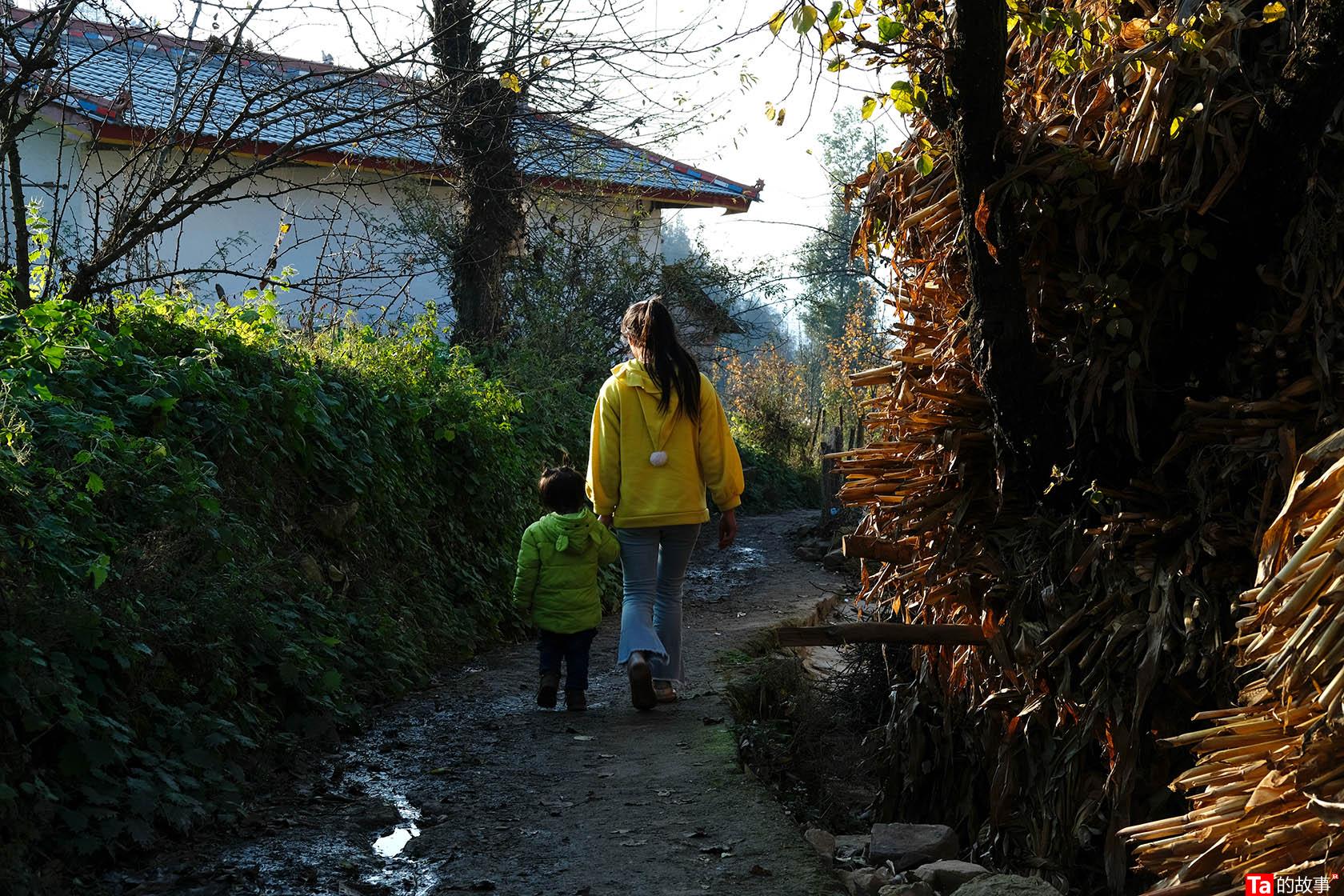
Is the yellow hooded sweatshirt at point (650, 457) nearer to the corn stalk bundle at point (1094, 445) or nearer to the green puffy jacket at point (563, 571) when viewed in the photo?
the green puffy jacket at point (563, 571)

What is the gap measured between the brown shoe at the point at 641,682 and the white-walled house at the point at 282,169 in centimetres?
284

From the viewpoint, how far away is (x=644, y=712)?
233 inches

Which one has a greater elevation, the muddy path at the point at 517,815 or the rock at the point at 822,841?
the muddy path at the point at 517,815

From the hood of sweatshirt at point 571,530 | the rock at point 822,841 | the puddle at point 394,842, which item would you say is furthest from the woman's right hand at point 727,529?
the puddle at point 394,842

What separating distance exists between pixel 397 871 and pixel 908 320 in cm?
300

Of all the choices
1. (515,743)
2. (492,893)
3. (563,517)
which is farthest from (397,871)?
(563,517)

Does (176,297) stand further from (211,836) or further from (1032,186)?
(1032,186)

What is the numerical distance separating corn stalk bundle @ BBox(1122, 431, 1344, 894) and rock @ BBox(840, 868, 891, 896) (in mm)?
900

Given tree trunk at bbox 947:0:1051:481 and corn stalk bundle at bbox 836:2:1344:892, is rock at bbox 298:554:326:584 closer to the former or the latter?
corn stalk bundle at bbox 836:2:1344:892

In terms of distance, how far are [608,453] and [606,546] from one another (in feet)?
1.86

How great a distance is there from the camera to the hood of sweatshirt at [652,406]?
19.5 feet

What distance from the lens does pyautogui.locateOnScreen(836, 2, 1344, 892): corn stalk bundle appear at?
3730mm

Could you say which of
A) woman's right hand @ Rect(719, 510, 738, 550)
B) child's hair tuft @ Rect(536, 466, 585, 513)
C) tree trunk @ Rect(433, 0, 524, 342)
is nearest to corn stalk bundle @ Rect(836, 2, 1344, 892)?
woman's right hand @ Rect(719, 510, 738, 550)

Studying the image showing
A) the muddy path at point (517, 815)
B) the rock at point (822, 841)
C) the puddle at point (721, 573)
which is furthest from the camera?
the puddle at point (721, 573)
